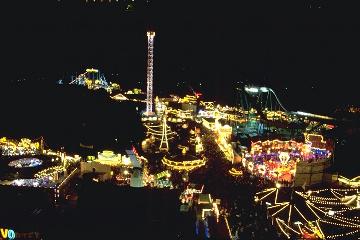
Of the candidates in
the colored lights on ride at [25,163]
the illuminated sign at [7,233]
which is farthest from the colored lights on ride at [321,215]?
the colored lights on ride at [25,163]

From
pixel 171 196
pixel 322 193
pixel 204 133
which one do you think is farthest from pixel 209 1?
pixel 171 196

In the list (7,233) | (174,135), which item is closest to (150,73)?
(174,135)

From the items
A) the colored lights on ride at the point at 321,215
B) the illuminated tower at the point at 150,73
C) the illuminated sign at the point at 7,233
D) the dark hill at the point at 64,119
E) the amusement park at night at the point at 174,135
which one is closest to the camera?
the illuminated sign at the point at 7,233

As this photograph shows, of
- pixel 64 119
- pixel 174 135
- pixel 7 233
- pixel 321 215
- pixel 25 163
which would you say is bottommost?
pixel 321 215

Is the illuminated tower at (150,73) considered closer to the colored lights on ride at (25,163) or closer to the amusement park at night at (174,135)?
the amusement park at night at (174,135)

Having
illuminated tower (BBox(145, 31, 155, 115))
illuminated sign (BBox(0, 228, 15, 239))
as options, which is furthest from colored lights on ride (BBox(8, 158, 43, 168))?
illuminated tower (BBox(145, 31, 155, 115))

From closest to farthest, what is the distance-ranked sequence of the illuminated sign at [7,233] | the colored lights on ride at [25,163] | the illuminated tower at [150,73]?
the illuminated sign at [7,233] < the colored lights on ride at [25,163] < the illuminated tower at [150,73]

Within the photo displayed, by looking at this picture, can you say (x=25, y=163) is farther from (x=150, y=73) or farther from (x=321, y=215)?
(x=150, y=73)

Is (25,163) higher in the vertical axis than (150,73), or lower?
lower

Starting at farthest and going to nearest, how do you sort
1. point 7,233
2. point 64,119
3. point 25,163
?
point 64,119 → point 25,163 → point 7,233

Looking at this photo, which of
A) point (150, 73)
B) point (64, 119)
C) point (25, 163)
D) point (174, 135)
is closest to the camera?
point (25, 163)
